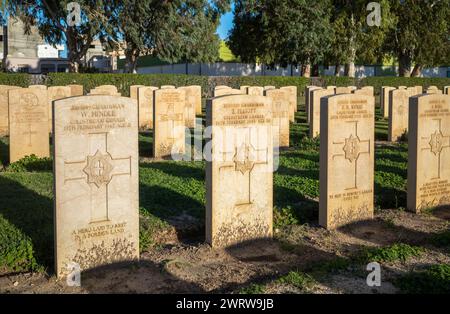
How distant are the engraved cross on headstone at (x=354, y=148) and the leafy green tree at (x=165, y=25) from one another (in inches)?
1021

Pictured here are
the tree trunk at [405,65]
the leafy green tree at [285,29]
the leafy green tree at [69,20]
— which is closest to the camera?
the leafy green tree at [69,20]

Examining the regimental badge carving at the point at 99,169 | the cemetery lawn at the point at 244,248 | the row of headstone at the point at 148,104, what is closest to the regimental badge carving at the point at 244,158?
the cemetery lawn at the point at 244,248

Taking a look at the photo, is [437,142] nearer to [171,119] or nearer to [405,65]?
[171,119]

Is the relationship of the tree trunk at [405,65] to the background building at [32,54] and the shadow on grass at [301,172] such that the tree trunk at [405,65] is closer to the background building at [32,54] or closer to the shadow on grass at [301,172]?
the background building at [32,54]

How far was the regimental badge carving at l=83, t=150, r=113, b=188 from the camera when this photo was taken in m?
5.55

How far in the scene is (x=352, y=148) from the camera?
7.30 metres

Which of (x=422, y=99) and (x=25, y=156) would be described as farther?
(x=25, y=156)

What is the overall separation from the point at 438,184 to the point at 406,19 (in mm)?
34490

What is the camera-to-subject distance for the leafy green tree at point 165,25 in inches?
1259

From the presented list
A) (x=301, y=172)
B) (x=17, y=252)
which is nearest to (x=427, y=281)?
(x=17, y=252)

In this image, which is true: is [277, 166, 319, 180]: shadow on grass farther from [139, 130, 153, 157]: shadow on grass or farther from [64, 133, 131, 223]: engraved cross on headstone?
[64, 133, 131, 223]: engraved cross on headstone

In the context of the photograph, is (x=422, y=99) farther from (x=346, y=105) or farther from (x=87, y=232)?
(x=87, y=232)
